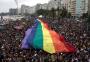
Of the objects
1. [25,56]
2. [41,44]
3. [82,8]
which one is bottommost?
[82,8]

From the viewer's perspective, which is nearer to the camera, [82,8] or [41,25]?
[41,25]

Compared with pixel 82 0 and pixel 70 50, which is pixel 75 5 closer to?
pixel 82 0

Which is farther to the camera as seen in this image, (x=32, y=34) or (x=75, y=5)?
(x=75, y=5)

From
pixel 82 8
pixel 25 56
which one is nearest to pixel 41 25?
pixel 25 56

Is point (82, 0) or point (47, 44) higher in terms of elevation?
point (47, 44)

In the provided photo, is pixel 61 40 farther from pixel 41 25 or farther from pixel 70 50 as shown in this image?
pixel 41 25

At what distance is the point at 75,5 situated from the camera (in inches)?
6895

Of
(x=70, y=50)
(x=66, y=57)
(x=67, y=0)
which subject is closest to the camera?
(x=70, y=50)

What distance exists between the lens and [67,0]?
185 m

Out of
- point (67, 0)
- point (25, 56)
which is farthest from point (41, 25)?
point (67, 0)

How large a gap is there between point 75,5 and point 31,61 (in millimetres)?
158468

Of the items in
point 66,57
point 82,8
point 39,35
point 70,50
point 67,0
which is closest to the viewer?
point 70,50

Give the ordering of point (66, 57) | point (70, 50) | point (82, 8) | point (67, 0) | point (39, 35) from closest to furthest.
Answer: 1. point (70, 50)
2. point (39, 35)
3. point (66, 57)
4. point (82, 8)
5. point (67, 0)

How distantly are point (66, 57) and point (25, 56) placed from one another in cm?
204
